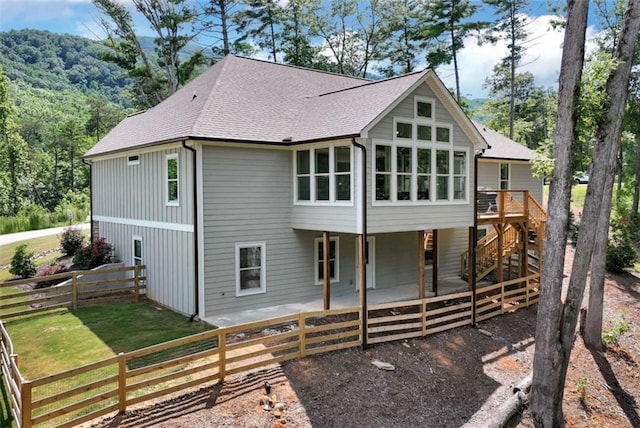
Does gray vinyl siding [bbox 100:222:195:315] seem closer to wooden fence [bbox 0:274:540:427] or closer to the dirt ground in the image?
wooden fence [bbox 0:274:540:427]

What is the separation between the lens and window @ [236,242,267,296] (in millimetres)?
12188

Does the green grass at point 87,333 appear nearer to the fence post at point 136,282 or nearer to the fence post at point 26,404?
the fence post at point 136,282

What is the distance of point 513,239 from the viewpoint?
16938mm

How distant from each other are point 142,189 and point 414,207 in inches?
337

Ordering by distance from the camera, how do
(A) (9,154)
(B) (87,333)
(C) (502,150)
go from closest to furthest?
(B) (87,333) → (C) (502,150) → (A) (9,154)

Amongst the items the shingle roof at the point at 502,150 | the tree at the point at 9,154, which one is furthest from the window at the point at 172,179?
the tree at the point at 9,154

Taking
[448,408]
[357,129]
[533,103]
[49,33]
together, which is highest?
[49,33]

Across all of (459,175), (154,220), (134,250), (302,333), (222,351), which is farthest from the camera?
(134,250)

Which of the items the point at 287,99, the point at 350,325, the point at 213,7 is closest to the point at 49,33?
the point at 213,7

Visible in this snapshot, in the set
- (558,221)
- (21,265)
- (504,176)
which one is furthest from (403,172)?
(21,265)

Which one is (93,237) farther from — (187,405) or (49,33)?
(49,33)

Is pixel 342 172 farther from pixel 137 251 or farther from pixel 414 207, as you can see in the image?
pixel 137 251

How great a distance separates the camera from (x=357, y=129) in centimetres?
1065

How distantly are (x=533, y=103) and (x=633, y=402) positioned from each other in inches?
1732
